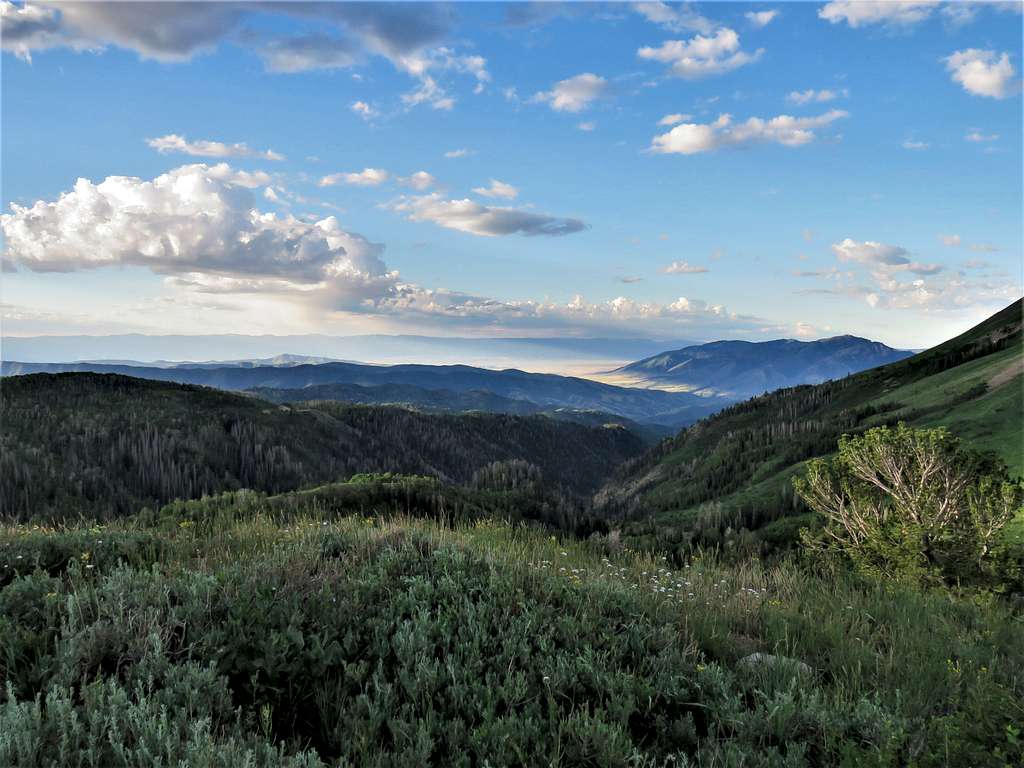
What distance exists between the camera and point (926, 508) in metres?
10.8

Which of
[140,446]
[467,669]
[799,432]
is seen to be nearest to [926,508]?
[467,669]

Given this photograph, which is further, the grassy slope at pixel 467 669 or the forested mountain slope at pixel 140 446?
the forested mountain slope at pixel 140 446

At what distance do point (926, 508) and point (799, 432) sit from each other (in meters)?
42.3

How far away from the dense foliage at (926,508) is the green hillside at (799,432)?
1.28m

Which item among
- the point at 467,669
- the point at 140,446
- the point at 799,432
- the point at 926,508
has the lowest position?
the point at 140,446

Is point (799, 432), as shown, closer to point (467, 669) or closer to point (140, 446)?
point (467, 669)

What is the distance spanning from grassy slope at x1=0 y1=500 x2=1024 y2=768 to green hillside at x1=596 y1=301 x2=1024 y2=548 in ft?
27.2

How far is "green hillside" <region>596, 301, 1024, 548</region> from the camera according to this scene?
863 inches

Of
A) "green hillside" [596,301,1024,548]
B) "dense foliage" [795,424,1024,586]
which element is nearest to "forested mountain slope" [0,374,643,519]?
"green hillside" [596,301,1024,548]

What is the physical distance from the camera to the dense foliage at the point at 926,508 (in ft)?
33.7

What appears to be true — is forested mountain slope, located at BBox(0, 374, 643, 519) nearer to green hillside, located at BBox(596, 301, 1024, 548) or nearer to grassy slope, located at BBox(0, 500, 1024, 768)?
green hillside, located at BBox(596, 301, 1024, 548)

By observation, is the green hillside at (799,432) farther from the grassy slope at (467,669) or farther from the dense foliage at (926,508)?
the grassy slope at (467,669)

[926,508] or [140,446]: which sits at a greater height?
[926,508]

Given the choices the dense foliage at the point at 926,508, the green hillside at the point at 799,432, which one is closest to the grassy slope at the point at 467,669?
the dense foliage at the point at 926,508
